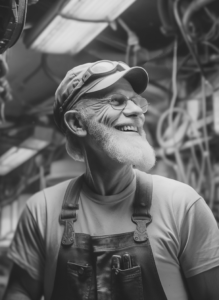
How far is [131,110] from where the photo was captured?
3.97 feet

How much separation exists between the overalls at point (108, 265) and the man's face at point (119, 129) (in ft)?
0.41

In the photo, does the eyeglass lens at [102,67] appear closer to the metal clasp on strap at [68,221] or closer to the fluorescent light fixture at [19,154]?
the metal clasp on strap at [68,221]

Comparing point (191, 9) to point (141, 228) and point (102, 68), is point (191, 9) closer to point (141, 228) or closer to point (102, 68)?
point (102, 68)

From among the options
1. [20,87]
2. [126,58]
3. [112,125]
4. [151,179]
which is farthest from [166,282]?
[20,87]

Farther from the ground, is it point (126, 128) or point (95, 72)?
point (95, 72)

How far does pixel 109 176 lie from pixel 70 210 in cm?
16

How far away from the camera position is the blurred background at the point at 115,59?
5.27ft

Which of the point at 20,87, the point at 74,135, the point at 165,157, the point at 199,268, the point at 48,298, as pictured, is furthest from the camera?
the point at 165,157

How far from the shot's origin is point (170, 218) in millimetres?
1174

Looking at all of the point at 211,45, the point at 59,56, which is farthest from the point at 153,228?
the point at 211,45

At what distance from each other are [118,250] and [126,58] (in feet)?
2.84

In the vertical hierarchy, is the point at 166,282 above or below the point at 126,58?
below

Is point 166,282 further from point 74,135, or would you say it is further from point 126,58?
point 126,58

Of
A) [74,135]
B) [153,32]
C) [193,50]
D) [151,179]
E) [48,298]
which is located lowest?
[48,298]
